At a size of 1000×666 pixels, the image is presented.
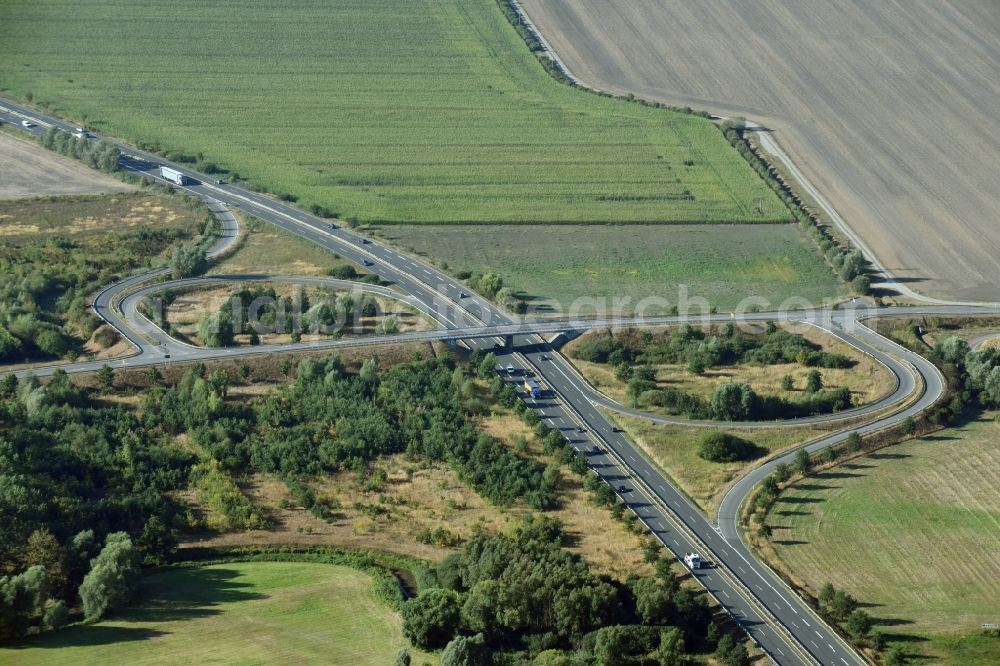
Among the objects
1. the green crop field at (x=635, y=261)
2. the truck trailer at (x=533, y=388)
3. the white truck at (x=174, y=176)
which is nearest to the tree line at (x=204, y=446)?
the truck trailer at (x=533, y=388)

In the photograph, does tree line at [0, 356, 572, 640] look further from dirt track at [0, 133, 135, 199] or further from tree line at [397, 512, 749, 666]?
dirt track at [0, 133, 135, 199]

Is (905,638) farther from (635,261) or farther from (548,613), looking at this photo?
(635,261)

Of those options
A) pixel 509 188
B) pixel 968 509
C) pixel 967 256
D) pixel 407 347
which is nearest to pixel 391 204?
pixel 509 188

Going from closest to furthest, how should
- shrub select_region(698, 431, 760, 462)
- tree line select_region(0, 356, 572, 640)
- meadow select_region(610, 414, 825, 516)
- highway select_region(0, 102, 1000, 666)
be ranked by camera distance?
highway select_region(0, 102, 1000, 666), tree line select_region(0, 356, 572, 640), meadow select_region(610, 414, 825, 516), shrub select_region(698, 431, 760, 462)

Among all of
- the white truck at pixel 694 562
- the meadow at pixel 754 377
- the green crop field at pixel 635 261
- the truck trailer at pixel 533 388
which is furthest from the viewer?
the green crop field at pixel 635 261

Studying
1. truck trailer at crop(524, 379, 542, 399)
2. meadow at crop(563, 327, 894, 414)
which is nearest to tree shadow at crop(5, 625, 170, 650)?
truck trailer at crop(524, 379, 542, 399)

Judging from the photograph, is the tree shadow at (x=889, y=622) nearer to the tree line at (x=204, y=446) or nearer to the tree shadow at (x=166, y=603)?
the tree line at (x=204, y=446)

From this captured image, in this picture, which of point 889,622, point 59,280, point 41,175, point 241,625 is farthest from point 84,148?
point 889,622
